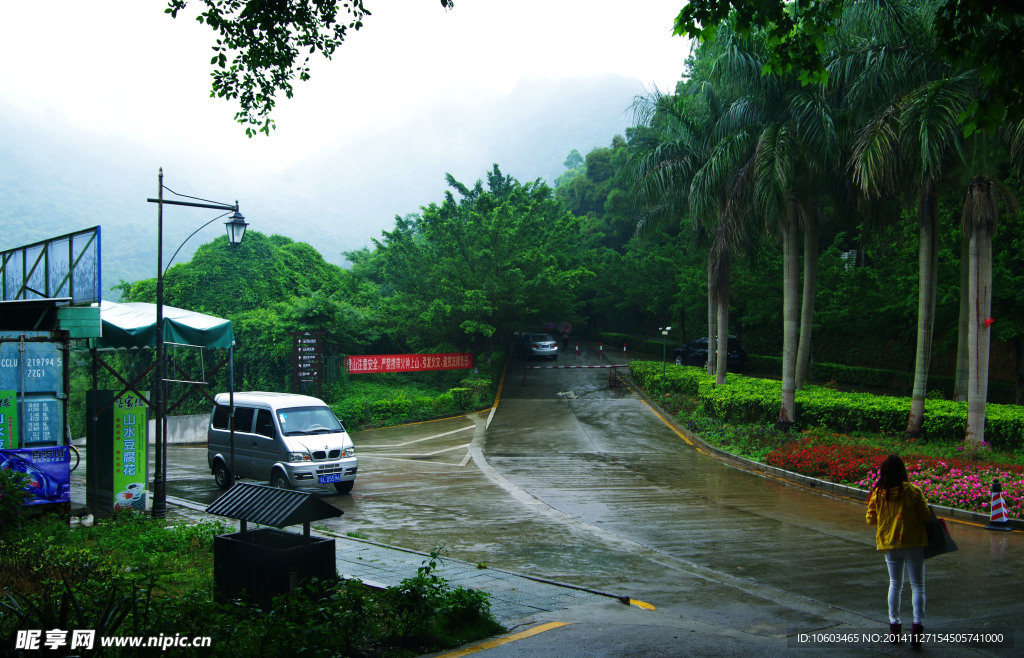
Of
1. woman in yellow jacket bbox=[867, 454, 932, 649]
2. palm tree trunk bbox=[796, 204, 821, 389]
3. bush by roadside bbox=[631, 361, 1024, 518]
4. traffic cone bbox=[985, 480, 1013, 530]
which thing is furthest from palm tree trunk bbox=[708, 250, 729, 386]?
woman in yellow jacket bbox=[867, 454, 932, 649]

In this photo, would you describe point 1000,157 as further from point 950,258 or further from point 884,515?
point 884,515

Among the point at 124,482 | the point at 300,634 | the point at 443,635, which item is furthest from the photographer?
the point at 124,482

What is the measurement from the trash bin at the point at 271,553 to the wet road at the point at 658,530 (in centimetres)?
351

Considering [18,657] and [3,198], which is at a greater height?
[3,198]

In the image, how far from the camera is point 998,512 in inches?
466

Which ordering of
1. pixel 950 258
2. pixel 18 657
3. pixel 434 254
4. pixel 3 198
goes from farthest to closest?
pixel 3 198 → pixel 434 254 → pixel 950 258 → pixel 18 657

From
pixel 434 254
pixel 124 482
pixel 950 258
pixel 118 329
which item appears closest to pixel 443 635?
pixel 124 482

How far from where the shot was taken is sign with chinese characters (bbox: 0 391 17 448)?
11238 mm

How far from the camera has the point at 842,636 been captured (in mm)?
6555

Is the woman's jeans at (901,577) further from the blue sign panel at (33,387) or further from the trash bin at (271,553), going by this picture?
the blue sign panel at (33,387)

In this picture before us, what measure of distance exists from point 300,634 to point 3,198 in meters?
165

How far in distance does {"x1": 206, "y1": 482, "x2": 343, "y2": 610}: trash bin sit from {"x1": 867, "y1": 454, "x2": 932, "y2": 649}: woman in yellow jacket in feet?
15.8

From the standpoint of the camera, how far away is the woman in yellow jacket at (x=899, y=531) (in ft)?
21.0

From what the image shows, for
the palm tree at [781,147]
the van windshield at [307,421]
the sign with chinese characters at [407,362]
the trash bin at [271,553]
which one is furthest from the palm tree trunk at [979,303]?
the sign with chinese characters at [407,362]
